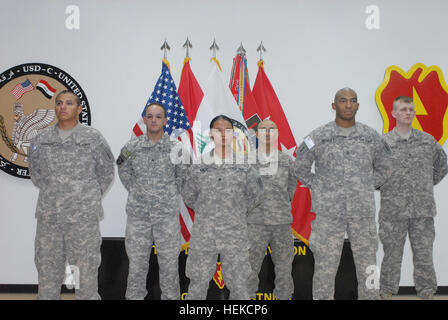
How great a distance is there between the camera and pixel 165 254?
2832 millimetres

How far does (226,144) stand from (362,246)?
46.2 inches

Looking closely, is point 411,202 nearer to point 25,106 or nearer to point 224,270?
point 224,270

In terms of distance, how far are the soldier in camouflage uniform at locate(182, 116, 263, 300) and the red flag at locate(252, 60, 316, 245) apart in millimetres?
991

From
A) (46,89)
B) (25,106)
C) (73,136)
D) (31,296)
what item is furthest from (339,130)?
(31,296)

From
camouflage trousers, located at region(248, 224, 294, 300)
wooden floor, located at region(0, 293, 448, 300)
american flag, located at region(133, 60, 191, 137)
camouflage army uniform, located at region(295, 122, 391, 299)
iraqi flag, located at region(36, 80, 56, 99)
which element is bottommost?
wooden floor, located at region(0, 293, 448, 300)

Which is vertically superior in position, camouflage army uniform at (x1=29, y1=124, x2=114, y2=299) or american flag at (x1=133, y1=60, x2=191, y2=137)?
→ american flag at (x1=133, y1=60, x2=191, y2=137)

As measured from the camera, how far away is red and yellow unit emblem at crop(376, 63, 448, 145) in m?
3.82

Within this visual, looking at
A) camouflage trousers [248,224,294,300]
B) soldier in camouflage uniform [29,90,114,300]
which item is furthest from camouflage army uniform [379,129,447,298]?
soldier in camouflage uniform [29,90,114,300]

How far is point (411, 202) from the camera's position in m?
3.10

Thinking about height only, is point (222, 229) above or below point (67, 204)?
below

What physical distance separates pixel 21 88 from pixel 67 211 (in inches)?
78.4

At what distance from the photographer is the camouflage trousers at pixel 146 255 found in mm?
2822

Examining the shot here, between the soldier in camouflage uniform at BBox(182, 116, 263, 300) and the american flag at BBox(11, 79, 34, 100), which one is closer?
the soldier in camouflage uniform at BBox(182, 116, 263, 300)

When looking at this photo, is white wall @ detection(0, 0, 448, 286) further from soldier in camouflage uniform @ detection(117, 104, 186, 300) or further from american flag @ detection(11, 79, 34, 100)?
soldier in camouflage uniform @ detection(117, 104, 186, 300)
